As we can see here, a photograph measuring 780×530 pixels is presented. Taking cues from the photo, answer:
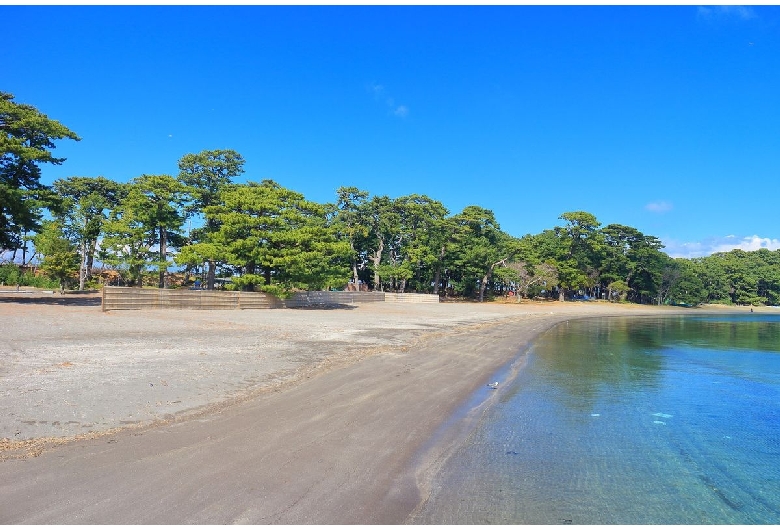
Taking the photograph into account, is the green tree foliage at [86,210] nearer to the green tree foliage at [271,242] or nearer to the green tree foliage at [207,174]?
the green tree foliage at [207,174]

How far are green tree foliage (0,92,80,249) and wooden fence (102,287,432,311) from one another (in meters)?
6.52

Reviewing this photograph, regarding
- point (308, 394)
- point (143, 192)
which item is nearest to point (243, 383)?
point (308, 394)

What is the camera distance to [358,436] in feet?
24.2

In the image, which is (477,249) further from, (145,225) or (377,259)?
(145,225)

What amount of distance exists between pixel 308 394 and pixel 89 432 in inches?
153

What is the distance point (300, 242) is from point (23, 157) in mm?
16940

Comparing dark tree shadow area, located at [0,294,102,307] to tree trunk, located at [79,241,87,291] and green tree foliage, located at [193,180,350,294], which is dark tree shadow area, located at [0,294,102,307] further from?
tree trunk, located at [79,241,87,291]

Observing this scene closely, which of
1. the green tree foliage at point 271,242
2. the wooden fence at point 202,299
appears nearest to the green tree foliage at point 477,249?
the wooden fence at point 202,299

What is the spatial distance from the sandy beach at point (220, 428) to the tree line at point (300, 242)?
754 inches

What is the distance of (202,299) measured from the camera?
104 ft

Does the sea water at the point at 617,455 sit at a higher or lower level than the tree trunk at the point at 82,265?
lower

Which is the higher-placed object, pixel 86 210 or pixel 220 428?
pixel 86 210

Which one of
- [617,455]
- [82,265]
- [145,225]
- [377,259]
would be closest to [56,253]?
[82,265]

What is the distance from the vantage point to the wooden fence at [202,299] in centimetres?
2703
